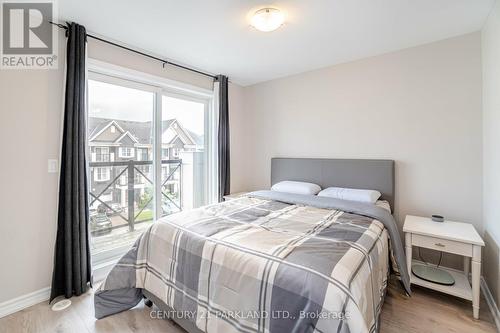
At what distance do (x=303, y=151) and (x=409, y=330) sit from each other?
2.25 metres

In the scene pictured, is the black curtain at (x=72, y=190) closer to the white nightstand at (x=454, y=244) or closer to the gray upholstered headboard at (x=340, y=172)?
the gray upholstered headboard at (x=340, y=172)

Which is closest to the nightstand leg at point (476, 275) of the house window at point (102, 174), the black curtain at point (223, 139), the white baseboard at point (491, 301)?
the white baseboard at point (491, 301)

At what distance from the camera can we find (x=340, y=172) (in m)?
2.92

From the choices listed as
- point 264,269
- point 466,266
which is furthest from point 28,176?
point 466,266

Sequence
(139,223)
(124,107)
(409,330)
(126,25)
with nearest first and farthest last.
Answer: (409,330)
(126,25)
(124,107)
(139,223)

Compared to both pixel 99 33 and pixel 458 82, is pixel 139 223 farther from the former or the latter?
pixel 458 82

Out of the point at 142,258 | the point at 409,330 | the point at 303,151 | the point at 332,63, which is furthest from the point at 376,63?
the point at 142,258

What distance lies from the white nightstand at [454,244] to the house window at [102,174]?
3078 millimetres

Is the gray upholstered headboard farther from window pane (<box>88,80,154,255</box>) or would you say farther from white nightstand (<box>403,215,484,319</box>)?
window pane (<box>88,80,154,255</box>)

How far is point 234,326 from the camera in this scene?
4.08 ft

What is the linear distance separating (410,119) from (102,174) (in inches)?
137

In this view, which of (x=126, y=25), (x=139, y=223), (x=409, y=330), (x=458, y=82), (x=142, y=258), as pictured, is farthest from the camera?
(x=139, y=223)

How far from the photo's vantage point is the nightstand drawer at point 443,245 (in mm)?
1784

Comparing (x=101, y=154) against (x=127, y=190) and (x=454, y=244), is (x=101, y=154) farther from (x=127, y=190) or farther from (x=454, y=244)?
(x=454, y=244)
